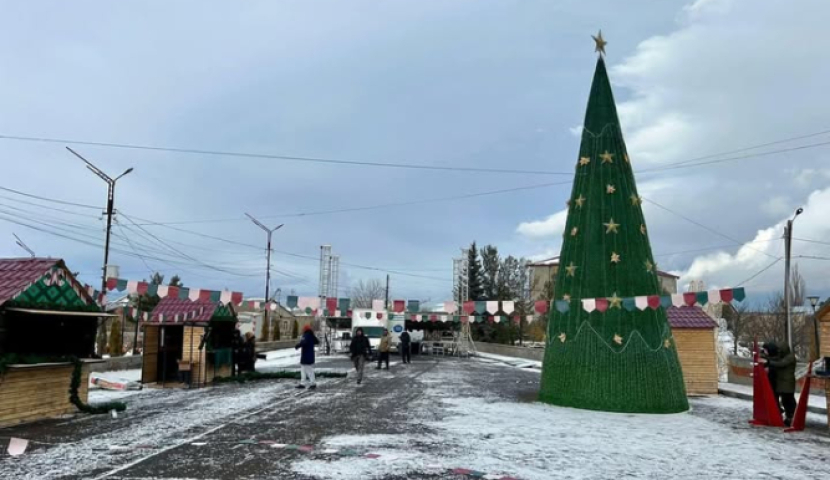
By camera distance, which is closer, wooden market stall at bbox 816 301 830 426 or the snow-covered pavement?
the snow-covered pavement

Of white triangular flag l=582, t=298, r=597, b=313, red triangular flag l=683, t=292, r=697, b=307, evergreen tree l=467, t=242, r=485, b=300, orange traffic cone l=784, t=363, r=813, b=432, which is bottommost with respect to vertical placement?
orange traffic cone l=784, t=363, r=813, b=432

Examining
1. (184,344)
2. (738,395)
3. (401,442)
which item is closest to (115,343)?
(184,344)

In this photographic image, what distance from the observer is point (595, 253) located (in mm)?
12922

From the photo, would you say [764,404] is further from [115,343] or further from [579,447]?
[115,343]

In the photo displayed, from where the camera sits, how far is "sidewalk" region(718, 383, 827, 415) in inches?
517

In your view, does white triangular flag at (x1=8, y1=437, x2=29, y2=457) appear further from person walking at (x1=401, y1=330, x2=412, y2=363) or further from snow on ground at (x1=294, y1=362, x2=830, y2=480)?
person walking at (x1=401, y1=330, x2=412, y2=363)

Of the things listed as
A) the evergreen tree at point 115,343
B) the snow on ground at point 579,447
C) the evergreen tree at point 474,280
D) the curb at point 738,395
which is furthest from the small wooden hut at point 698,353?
the evergreen tree at point 474,280

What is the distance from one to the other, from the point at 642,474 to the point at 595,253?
6692 mm

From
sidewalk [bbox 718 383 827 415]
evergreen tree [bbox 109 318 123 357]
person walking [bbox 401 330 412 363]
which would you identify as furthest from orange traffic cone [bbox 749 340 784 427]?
evergreen tree [bbox 109 318 123 357]

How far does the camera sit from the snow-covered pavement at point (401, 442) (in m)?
6.80

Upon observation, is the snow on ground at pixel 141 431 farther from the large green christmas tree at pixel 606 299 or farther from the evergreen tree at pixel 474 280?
the evergreen tree at pixel 474 280

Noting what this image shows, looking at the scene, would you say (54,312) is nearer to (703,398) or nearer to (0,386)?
(0,386)

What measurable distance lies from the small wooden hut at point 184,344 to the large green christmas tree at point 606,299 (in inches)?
384

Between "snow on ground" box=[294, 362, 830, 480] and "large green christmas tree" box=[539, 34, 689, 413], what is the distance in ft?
1.82
